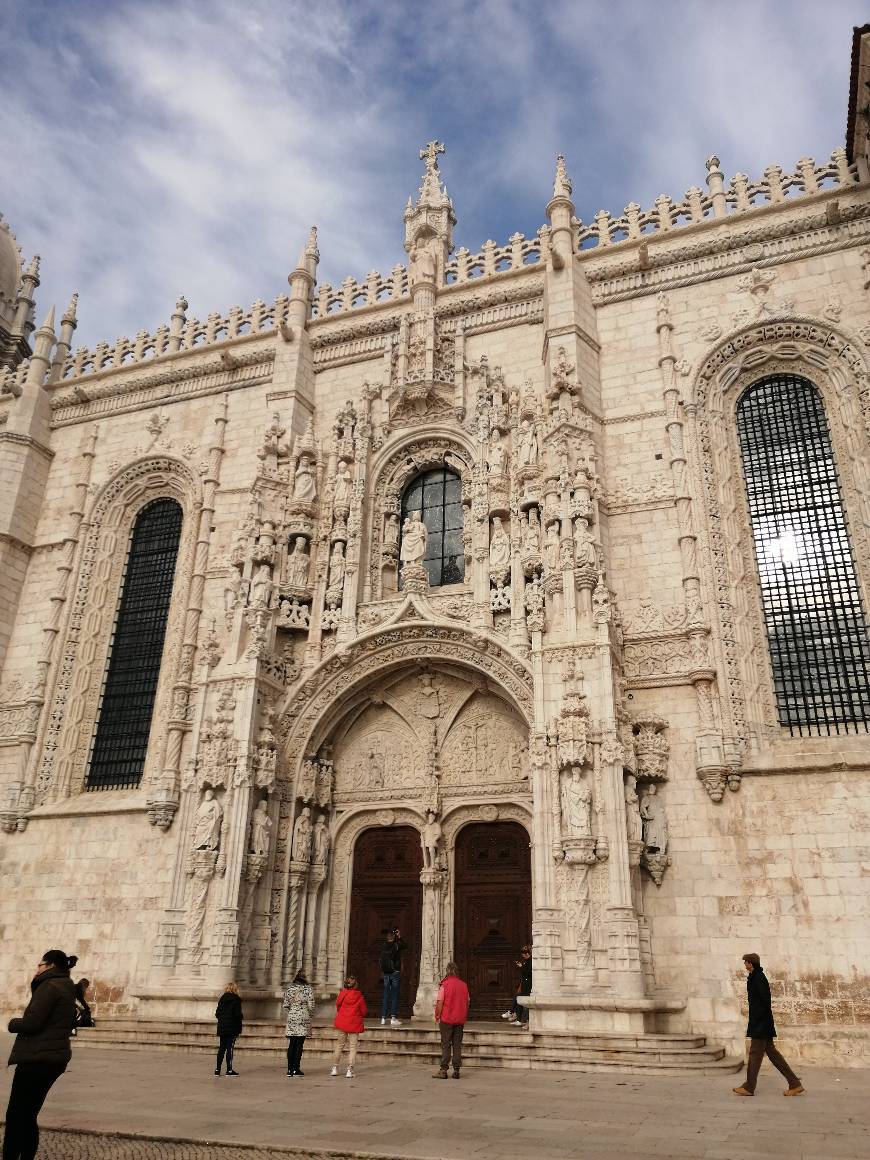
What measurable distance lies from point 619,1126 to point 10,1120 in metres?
4.95

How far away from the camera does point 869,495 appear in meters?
16.1

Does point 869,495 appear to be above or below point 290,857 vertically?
above

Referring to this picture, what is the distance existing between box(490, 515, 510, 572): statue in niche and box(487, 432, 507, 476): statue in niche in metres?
1.04

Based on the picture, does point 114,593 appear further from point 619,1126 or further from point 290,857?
point 619,1126

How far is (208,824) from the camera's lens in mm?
16250

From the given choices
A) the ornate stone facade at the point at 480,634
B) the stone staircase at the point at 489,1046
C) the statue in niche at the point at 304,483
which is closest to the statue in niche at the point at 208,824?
the ornate stone facade at the point at 480,634

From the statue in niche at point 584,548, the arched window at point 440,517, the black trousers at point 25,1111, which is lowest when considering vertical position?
the black trousers at point 25,1111

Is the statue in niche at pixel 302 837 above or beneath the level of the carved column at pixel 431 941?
above

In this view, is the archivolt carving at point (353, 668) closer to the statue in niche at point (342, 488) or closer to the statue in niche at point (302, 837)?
the statue in niche at point (302, 837)

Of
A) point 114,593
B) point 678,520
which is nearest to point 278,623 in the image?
point 114,593

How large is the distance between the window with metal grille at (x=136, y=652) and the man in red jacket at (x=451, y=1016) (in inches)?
417

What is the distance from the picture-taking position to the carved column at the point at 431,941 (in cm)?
1578

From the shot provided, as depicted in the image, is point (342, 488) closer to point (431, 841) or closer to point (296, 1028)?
point (431, 841)

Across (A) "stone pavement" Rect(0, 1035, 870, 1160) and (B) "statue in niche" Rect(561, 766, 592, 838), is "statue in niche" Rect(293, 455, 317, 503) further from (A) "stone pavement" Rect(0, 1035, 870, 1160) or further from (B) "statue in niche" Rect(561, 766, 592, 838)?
(A) "stone pavement" Rect(0, 1035, 870, 1160)
